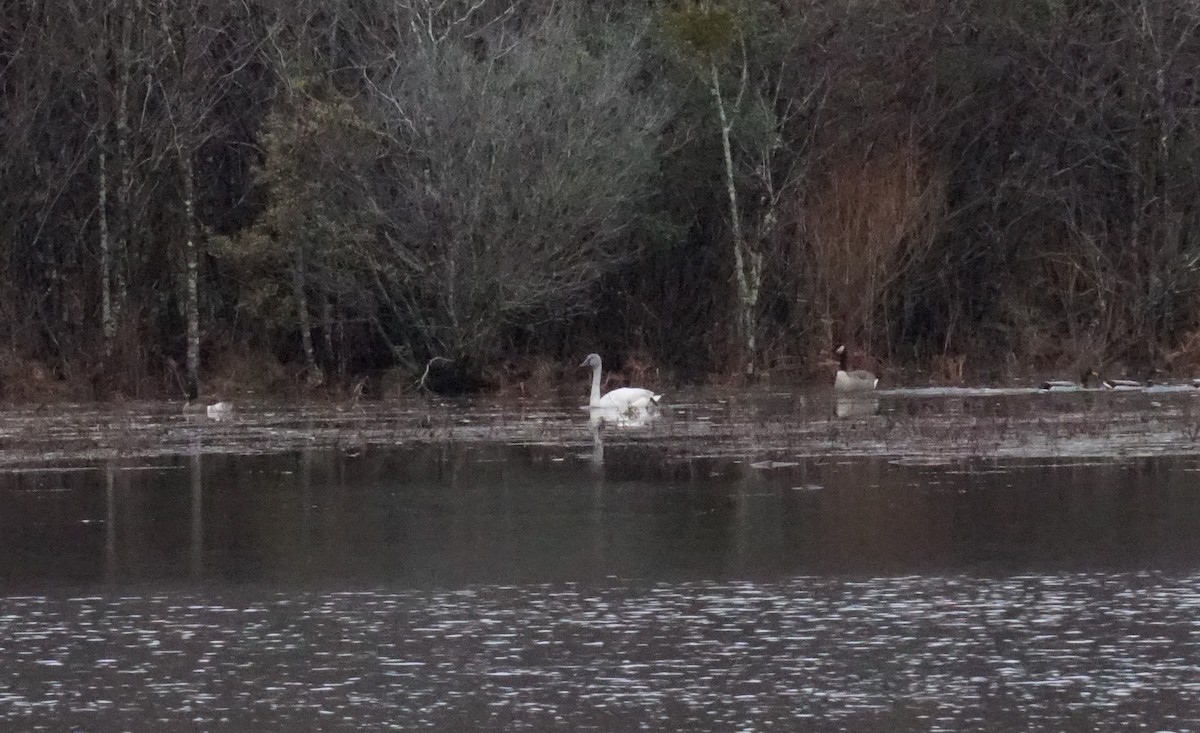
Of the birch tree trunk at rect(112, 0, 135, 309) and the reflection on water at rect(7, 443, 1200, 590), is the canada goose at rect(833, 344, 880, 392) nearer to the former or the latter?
the reflection on water at rect(7, 443, 1200, 590)

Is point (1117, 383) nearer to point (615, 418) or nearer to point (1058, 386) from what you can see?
point (1058, 386)

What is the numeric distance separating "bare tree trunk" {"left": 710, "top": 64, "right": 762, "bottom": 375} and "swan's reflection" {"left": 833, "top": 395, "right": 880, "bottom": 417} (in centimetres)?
748

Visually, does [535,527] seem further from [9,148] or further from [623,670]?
[9,148]

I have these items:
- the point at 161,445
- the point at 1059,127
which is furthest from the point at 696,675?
the point at 1059,127

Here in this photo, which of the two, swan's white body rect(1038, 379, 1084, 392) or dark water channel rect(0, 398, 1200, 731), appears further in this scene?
swan's white body rect(1038, 379, 1084, 392)

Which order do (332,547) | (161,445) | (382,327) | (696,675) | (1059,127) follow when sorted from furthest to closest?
(1059,127) → (382,327) → (161,445) → (332,547) → (696,675)

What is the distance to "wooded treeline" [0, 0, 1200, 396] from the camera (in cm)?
3288

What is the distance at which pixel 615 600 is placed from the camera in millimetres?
10633

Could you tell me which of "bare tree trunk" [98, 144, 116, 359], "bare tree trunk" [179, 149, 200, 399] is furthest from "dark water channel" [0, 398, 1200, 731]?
"bare tree trunk" [98, 144, 116, 359]

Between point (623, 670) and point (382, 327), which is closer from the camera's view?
point (623, 670)

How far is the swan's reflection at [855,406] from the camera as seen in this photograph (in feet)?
82.4

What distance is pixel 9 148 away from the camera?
34844 mm

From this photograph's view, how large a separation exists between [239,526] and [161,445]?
790cm

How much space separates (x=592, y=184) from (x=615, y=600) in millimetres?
22662
